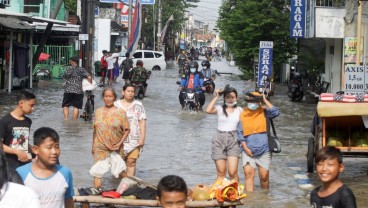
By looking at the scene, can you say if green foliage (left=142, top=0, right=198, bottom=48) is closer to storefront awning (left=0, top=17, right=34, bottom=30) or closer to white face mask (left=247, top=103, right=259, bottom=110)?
storefront awning (left=0, top=17, right=34, bottom=30)

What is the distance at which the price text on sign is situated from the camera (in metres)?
17.7

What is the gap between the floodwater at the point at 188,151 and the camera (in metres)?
12.6

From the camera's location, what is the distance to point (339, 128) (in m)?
13.4

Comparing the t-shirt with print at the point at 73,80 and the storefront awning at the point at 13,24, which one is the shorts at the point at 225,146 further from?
the storefront awning at the point at 13,24

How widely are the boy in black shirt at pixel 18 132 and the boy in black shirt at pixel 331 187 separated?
3.37m

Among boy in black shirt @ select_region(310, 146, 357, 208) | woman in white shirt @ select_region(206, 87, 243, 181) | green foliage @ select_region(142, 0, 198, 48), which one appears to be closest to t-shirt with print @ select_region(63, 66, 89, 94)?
woman in white shirt @ select_region(206, 87, 243, 181)

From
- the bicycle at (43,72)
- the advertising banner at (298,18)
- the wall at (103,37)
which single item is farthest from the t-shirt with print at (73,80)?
the wall at (103,37)

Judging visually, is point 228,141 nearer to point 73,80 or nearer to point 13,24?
point 73,80

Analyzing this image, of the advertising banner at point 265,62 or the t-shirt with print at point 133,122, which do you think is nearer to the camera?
the t-shirt with print at point 133,122

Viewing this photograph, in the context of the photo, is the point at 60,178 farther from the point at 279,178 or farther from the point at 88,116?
the point at 88,116

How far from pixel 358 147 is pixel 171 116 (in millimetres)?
11670

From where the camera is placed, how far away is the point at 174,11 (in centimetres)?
8856

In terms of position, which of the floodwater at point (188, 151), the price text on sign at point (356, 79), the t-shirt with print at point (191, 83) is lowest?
the floodwater at point (188, 151)

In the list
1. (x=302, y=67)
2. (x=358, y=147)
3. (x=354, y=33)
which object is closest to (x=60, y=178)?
(x=358, y=147)
